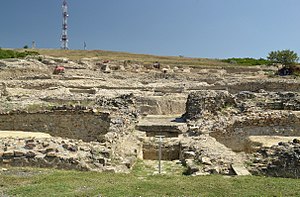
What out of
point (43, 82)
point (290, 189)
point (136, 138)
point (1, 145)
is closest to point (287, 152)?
point (290, 189)

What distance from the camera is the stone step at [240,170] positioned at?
7.00 m

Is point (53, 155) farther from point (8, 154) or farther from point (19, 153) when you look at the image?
point (8, 154)

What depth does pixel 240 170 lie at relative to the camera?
283 inches

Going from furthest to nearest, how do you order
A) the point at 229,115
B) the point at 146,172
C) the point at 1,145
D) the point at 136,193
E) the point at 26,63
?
the point at 26,63 → the point at 229,115 → the point at 146,172 → the point at 1,145 → the point at 136,193

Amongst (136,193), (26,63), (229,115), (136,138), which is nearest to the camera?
(136,193)

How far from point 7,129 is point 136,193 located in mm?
7714

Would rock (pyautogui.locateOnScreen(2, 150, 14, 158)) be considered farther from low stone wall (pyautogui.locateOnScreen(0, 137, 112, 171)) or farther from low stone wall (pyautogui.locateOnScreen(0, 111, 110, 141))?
low stone wall (pyautogui.locateOnScreen(0, 111, 110, 141))

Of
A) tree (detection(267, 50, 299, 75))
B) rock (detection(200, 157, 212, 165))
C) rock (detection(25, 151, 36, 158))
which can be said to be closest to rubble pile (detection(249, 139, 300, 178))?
rock (detection(200, 157, 212, 165))

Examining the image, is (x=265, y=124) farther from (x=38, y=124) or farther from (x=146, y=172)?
(x=38, y=124)

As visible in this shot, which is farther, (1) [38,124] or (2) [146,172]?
(1) [38,124]

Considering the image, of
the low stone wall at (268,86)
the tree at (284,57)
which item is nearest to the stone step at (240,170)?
the low stone wall at (268,86)

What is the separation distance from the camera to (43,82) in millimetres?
23828

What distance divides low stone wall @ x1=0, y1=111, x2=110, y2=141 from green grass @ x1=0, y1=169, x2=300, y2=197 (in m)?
5.00

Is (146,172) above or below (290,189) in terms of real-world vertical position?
below
